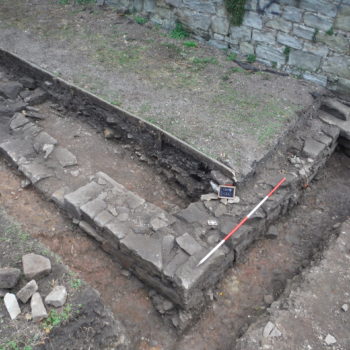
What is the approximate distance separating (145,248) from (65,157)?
2.24 metres

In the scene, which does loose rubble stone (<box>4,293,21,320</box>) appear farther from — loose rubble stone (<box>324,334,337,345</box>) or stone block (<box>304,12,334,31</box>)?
stone block (<box>304,12,334,31</box>)

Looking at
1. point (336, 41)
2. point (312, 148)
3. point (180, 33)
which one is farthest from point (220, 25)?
point (312, 148)

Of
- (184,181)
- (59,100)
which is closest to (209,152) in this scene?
(184,181)

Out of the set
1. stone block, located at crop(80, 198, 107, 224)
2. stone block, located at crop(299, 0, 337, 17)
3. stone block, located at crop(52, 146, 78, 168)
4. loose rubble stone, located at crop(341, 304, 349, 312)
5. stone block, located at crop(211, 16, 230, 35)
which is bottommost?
loose rubble stone, located at crop(341, 304, 349, 312)

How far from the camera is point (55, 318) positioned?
3371mm

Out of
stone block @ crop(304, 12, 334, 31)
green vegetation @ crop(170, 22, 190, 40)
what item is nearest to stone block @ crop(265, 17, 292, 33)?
stone block @ crop(304, 12, 334, 31)

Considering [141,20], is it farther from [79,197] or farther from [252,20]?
A: [79,197]

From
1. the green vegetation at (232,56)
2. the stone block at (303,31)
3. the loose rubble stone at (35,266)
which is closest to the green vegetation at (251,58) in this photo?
the green vegetation at (232,56)

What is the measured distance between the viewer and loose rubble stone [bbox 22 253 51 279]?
365cm

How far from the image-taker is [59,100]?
7.02m

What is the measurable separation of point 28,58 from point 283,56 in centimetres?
483

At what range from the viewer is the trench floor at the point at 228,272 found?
4270mm

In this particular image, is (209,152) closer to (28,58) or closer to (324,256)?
(324,256)

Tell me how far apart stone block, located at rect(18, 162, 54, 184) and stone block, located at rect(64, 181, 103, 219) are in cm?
74
